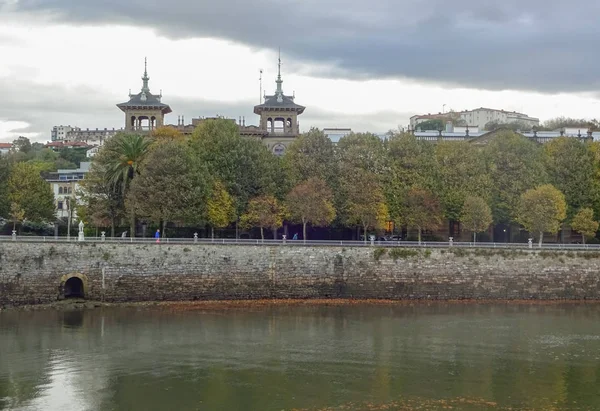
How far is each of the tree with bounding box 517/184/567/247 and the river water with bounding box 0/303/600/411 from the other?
1367 centimetres

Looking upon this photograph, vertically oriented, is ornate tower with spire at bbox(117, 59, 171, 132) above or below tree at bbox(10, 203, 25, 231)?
above

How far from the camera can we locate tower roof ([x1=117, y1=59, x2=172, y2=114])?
96562 mm

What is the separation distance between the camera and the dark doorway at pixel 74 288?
57291mm

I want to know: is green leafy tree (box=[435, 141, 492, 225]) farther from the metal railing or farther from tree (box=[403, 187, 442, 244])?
the metal railing

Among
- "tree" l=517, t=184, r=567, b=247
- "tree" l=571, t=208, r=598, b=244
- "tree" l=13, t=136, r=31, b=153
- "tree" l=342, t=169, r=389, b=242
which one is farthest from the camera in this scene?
"tree" l=13, t=136, r=31, b=153

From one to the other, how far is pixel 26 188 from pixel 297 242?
28.0 metres

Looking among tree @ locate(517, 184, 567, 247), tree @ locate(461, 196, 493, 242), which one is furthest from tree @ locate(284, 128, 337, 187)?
tree @ locate(517, 184, 567, 247)

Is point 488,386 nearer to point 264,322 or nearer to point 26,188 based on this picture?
point 264,322

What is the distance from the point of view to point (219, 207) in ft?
214

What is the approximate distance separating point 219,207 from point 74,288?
13.8 m

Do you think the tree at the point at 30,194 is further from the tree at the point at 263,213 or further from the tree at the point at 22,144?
the tree at the point at 22,144

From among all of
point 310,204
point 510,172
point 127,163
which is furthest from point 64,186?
point 510,172

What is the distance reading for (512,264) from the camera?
61.9 meters

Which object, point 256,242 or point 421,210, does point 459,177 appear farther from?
point 256,242
